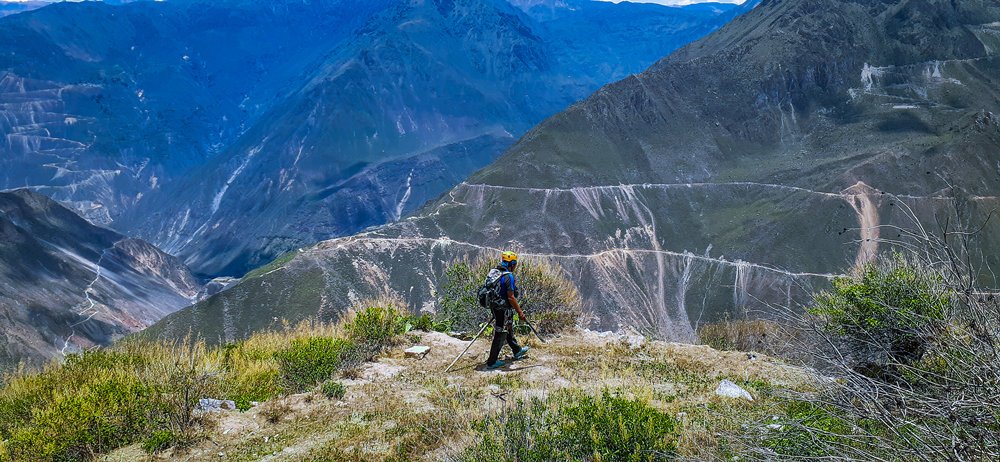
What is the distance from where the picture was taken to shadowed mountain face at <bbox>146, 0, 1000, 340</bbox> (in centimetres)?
6762

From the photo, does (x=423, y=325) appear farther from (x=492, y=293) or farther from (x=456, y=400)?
(x=456, y=400)

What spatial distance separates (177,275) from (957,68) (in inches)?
5874

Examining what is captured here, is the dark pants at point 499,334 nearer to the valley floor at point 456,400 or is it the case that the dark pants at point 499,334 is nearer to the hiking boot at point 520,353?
the hiking boot at point 520,353

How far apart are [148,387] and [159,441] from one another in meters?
1.07

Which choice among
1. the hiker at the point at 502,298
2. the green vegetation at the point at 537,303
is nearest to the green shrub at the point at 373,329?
the hiker at the point at 502,298

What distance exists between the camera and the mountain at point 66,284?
60.1 m

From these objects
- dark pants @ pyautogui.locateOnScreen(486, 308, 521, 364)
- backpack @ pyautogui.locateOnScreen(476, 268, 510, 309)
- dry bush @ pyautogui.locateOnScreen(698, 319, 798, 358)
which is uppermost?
backpack @ pyautogui.locateOnScreen(476, 268, 510, 309)

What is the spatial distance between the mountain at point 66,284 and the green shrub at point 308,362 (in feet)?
166

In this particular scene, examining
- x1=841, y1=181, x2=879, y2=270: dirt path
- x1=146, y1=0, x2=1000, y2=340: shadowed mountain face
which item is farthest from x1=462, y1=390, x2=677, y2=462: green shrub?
x1=841, y1=181, x2=879, y2=270: dirt path

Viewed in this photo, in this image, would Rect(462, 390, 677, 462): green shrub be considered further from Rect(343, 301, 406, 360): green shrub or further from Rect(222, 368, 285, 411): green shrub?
Rect(343, 301, 406, 360): green shrub

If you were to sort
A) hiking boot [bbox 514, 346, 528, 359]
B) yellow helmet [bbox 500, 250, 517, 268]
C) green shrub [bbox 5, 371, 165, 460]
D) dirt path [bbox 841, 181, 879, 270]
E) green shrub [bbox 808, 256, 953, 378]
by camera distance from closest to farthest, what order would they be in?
green shrub [bbox 5, 371, 165, 460]
green shrub [bbox 808, 256, 953, 378]
yellow helmet [bbox 500, 250, 517, 268]
hiking boot [bbox 514, 346, 528, 359]
dirt path [bbox 841, 181, 879, 270]

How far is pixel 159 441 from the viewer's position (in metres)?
7.93

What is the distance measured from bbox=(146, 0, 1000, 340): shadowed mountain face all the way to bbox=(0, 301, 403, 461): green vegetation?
48.5 meters

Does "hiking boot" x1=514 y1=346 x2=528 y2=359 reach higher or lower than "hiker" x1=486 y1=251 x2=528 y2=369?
lower
